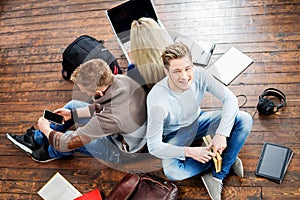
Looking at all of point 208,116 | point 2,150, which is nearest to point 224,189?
point 208,116

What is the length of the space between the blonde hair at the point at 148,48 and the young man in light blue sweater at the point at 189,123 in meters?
0.07

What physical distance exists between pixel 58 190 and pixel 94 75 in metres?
0.97

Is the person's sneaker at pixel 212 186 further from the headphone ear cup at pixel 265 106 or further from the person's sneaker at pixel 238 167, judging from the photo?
the headphone ear cup at pixel 265 106

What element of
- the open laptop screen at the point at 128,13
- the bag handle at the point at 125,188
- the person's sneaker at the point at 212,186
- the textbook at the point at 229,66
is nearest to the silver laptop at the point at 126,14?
the open laptop screen at the point at 128,13

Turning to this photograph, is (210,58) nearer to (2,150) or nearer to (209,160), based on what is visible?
(209,160)

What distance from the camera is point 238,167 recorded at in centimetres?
245

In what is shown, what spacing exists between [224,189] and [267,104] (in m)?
0.61

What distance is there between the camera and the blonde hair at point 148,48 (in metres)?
2.16

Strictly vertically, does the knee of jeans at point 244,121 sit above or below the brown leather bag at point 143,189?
above

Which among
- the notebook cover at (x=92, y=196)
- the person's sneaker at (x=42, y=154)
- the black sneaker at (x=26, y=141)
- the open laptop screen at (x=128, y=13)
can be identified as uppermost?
the open laptop screen at (x=128, y=13)

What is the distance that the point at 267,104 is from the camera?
2.60m

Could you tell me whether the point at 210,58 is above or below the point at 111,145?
above

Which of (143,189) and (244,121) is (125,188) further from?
(244,121)

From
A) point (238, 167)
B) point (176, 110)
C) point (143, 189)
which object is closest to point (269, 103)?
point (238, 167)
